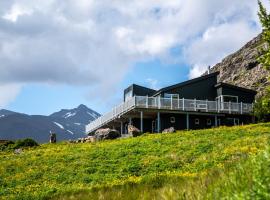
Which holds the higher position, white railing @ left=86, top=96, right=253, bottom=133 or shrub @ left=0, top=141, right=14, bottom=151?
white railing @ left=86, top=96, right=253, bottom=133

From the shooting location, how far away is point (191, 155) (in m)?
31.2

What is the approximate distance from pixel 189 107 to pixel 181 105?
118 centimetres

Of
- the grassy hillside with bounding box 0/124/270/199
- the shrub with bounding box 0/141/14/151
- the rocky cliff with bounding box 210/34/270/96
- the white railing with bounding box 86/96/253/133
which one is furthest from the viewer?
the rocky cliff with bounding box 210/34/270/96

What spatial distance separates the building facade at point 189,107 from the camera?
205 feet

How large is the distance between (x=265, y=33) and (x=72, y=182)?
12597 mm

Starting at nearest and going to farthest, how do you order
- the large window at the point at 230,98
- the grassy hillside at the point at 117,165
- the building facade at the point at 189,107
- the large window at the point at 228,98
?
the grassy hillside at the point at 117,165
the building facade at the point at 189,107
the large window at the point at 228,98
the large window at the point at 230,98

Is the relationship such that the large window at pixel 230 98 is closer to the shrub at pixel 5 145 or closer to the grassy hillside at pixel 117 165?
the grassy hillside at pixel 117 165

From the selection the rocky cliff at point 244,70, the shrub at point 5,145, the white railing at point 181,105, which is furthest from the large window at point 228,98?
the shrub at point 5,145

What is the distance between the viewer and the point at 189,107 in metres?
64.1

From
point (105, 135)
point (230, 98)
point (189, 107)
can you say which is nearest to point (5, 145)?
point (105, 135)

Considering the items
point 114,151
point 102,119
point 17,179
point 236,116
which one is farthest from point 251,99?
point 17,179

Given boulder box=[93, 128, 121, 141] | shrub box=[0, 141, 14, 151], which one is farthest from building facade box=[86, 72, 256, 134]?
shrub box=[0, 141, 14, 151]

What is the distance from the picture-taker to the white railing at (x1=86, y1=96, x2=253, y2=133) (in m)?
61.8

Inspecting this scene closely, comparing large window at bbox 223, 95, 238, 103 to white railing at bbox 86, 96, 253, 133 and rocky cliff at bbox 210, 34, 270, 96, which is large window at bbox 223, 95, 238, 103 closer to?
white railing at bbox 86, 96, 253, 133
